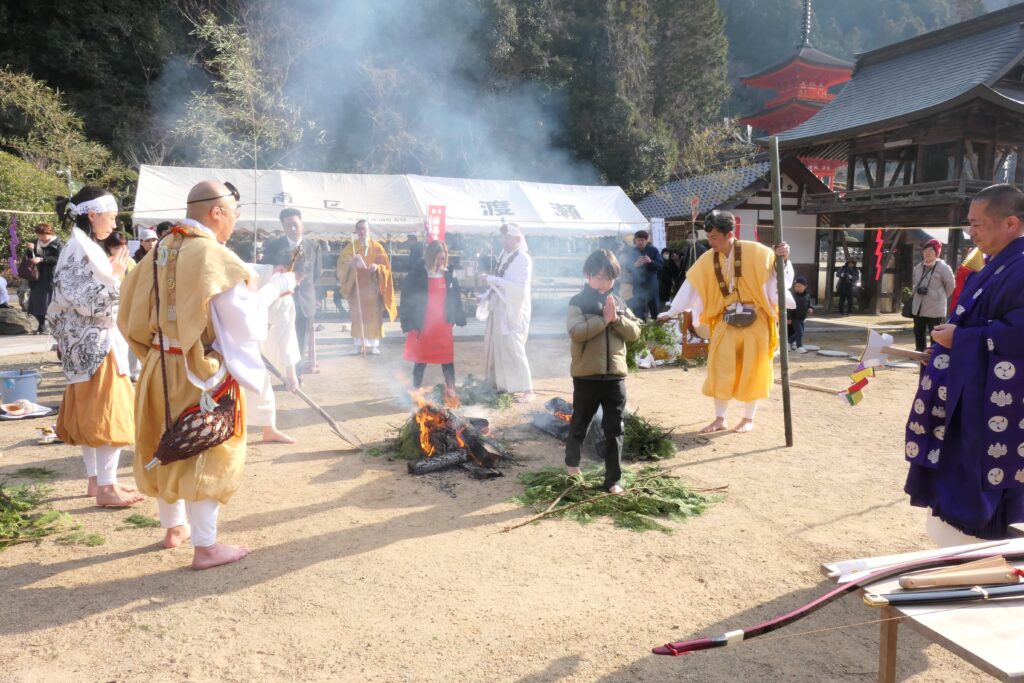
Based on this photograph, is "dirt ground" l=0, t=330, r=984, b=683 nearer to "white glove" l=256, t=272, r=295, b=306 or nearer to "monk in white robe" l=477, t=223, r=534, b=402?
"white glove" l=256, t=272, r=295, b=306

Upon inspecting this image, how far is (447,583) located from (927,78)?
20.3 m

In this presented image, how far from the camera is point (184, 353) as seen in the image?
3234mm

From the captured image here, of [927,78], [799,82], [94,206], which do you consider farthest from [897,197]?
[799,82]

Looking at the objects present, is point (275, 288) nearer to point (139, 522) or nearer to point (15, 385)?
point (139, 522)

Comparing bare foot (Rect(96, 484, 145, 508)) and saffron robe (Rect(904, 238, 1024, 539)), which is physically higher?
saffron robe (Rect(904, 238, 1024, 539))

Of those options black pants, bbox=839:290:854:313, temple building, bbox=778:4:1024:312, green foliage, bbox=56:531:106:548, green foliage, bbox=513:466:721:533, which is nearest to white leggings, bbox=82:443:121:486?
green foliage, bbox=56:531:106:548

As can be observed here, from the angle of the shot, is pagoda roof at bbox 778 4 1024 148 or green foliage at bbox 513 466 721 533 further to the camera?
pagoda roof at bbox 778 4 1024 148

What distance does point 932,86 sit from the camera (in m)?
17.3

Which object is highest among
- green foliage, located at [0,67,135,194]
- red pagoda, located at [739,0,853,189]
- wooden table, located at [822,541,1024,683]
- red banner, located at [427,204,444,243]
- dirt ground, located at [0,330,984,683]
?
red pagoda, located at [739,0,853,189]

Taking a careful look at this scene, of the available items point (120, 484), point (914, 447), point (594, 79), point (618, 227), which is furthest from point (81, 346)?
point (594, 79)

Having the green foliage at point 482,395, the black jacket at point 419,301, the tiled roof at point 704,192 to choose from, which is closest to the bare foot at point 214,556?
the green foliage at point 482,395

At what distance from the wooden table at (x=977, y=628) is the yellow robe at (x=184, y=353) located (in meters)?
2.88

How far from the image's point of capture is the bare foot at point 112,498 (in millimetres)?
4277

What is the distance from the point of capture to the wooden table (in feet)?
5.82
